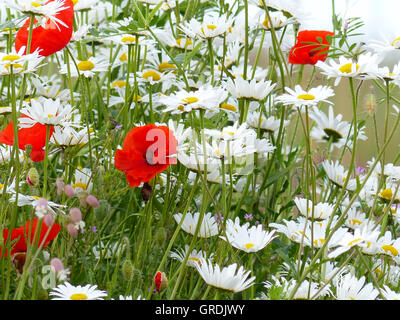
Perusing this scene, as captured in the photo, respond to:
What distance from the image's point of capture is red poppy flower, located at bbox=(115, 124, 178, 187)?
0.65 meters

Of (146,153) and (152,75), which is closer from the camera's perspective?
(146,153)

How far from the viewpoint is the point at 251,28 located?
0.99 metres

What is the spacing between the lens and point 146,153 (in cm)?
Answer: 66

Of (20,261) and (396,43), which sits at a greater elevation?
(396,43)

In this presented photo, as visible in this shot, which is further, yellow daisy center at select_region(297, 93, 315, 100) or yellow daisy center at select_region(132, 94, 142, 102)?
yellow daisy center at select_region(132, 94, 142, 102)

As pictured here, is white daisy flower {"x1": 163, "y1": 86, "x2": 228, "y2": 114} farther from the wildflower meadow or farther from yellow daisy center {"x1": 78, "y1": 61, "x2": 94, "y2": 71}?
yellow daisy center {"x1": 78, "y1": 61, "x2": 94, "y2": 71}

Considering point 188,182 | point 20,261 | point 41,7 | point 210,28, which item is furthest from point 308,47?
point 20,261

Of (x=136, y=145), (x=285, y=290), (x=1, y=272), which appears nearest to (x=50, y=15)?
(x=136, y=145)

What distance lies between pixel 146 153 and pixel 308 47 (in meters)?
0.28

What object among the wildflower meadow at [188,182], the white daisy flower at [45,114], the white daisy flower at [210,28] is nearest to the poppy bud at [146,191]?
the wildflower meadow at [188,182]

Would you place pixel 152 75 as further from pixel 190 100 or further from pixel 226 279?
pixel 226 279

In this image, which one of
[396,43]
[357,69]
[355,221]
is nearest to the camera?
[357,69]

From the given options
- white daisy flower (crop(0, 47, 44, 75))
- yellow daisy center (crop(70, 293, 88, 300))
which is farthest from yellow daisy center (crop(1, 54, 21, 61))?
yellow daisy center (crop(70, 293, 88, 300))

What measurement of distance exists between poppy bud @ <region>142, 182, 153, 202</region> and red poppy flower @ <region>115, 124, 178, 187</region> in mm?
19
